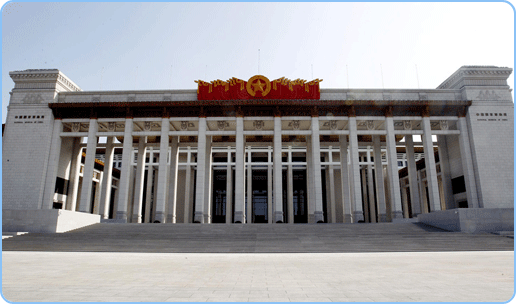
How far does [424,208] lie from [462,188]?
16308 millimetres

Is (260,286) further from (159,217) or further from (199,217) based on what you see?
(159,217)

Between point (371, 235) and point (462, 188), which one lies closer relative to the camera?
point (371, 235)

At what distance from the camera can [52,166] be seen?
34.8 meters

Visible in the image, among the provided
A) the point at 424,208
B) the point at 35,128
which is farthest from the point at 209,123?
the point at 424,208

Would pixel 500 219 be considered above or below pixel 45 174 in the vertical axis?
below

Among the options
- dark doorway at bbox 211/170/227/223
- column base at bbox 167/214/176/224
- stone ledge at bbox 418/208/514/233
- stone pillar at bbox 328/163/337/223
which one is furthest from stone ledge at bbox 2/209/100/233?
stone ledge at bbox 418/208/514/233

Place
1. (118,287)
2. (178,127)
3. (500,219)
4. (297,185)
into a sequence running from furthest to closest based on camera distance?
(297,185), (178,127), (500,219), (118,287)

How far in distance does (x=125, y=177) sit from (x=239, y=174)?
1185 centimetres

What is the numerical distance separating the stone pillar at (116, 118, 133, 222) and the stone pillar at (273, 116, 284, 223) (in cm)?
1532

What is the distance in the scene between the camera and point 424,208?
166 feet

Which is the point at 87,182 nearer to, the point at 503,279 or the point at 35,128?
the point at 35,128

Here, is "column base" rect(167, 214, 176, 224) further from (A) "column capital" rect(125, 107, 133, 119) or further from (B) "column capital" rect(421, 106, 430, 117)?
(B) "column capital" rect(421, 106, 430, 117)

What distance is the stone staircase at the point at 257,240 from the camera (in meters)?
20.1

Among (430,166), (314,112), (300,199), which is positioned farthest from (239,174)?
(300,199)
